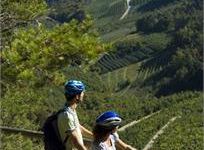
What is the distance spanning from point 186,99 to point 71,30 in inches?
5656

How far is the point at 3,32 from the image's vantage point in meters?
16.5

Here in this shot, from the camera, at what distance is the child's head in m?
7.40

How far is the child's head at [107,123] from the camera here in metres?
7.40

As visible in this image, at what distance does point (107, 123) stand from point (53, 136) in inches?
35.2

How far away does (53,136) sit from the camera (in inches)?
310

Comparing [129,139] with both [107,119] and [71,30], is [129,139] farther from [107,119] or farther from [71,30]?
[107,119]

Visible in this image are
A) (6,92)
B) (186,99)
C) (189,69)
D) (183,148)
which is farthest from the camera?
(189,69)

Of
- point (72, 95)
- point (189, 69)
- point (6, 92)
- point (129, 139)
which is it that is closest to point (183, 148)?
point (129, 139)

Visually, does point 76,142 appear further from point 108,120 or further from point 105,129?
point 108,120

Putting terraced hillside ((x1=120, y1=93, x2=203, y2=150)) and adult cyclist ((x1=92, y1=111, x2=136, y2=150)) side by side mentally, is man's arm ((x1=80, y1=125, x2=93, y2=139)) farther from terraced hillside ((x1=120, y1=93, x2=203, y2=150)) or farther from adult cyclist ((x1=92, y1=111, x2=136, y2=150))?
terraced hillside ((x1=120, y1=93, x2=203, y2=150))

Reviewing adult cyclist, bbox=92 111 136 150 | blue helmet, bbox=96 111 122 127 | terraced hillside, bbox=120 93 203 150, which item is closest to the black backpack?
adult cyclist, bbox=92 111 136 150

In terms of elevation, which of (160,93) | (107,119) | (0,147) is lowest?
(160,93)

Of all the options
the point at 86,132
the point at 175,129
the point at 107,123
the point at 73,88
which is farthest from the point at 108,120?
the point at 175,129

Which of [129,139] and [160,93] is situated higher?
[129,139]
